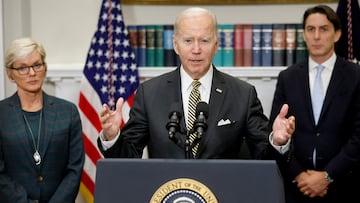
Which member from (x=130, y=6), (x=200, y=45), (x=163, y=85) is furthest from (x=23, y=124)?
(x=130, y=6)

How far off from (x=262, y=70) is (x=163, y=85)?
205 centimetres

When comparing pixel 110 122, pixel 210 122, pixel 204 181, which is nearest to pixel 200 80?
pixel 210 122

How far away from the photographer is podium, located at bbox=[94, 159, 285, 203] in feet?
6.54

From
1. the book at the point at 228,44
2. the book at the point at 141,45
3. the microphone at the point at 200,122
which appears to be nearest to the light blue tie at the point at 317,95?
the book at the point at 228,44

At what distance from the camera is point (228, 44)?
4801 millimetres

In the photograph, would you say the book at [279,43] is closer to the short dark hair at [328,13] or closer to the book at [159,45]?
the short dark hair at [328,13]

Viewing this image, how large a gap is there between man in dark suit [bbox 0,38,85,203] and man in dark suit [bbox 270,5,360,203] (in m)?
1.32

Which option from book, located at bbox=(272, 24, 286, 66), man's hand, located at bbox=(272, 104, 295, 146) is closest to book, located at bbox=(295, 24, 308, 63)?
book, located at bbox=(272, 24, 286, 66)

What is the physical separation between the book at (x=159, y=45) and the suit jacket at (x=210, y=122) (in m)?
1.97

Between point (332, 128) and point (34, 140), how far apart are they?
5.99ft

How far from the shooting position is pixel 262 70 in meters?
4.75

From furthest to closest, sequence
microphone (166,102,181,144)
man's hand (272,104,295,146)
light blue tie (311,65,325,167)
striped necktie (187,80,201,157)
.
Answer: light blue tie (311,65,325,167) → striped necktie (187,80,201,157) → man's hand (272,104,295,146) → microphone (166,102,181,144)

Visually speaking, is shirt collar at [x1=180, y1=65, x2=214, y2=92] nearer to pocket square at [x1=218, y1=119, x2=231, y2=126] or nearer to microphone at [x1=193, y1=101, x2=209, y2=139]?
pocket square at [x1=218, y1=119, x2=231, y2=126]

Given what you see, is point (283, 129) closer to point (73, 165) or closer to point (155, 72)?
point (73, 165)
